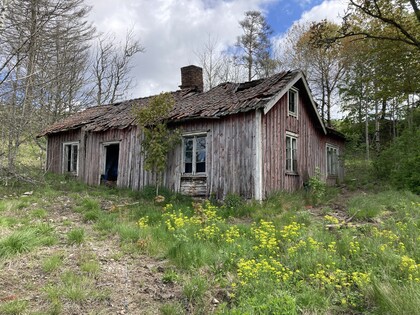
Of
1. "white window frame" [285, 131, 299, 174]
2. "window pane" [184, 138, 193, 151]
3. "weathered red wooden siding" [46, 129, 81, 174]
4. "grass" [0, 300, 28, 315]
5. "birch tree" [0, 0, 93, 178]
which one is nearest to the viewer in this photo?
"grass" [0, 300, 28, 315]

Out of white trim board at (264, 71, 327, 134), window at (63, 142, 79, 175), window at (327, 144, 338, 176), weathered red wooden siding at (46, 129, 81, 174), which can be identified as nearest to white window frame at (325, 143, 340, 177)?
window at (327, 144, 338, 176)

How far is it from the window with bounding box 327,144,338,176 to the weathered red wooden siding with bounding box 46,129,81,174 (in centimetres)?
1387

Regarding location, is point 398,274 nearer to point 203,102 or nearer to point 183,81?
point 203,102

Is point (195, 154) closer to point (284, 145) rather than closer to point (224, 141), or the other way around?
point (224, 141)

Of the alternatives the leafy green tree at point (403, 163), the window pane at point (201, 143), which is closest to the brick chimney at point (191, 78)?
the window pane at point (201, 143)

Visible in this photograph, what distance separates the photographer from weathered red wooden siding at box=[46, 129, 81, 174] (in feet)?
57.9

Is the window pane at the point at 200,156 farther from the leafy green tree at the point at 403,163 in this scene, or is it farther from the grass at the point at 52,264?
the leafy green tree at the point at 403,163

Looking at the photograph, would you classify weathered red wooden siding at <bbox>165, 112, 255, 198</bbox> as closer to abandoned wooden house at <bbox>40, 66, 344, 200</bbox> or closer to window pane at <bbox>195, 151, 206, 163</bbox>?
abandoned wooden house at <bbox>40, 66, 344, 200</bbox>

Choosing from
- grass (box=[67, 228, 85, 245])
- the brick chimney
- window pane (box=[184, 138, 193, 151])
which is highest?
the brick chimney

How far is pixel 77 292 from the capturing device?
436 cm

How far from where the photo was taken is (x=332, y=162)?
63.2 ft

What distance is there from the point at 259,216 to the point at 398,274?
181 inches

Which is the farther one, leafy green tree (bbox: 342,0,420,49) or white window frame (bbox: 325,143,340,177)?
white window frame (bbox: 325,143,340,177)

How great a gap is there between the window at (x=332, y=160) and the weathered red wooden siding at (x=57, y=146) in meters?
13.9
